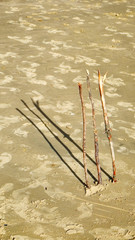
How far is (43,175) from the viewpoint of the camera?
110 inches

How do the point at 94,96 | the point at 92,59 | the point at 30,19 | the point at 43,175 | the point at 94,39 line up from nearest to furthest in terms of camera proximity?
the point at 43,175 < the point at 94,96 < the point at 92,59 < the point at 94,39 < the point at 30,19

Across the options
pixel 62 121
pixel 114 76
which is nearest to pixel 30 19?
pixel 114 76

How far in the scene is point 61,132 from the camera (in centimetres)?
339

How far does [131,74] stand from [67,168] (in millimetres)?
2257

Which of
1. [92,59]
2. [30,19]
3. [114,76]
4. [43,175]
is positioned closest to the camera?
[43,175]

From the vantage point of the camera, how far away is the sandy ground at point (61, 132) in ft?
7.72

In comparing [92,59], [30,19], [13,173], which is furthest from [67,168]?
[30,19]

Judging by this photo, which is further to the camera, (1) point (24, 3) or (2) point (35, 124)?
(1) point (24, 3)

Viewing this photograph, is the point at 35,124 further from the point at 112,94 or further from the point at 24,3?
the point at 24,3

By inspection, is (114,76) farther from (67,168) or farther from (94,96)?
(67,168)

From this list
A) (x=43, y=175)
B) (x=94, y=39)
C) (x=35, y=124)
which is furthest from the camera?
(x=94, y=39)

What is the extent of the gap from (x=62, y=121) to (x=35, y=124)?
0.27 m

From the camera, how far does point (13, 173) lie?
2799 millimetres

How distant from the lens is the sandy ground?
2.35 meters
